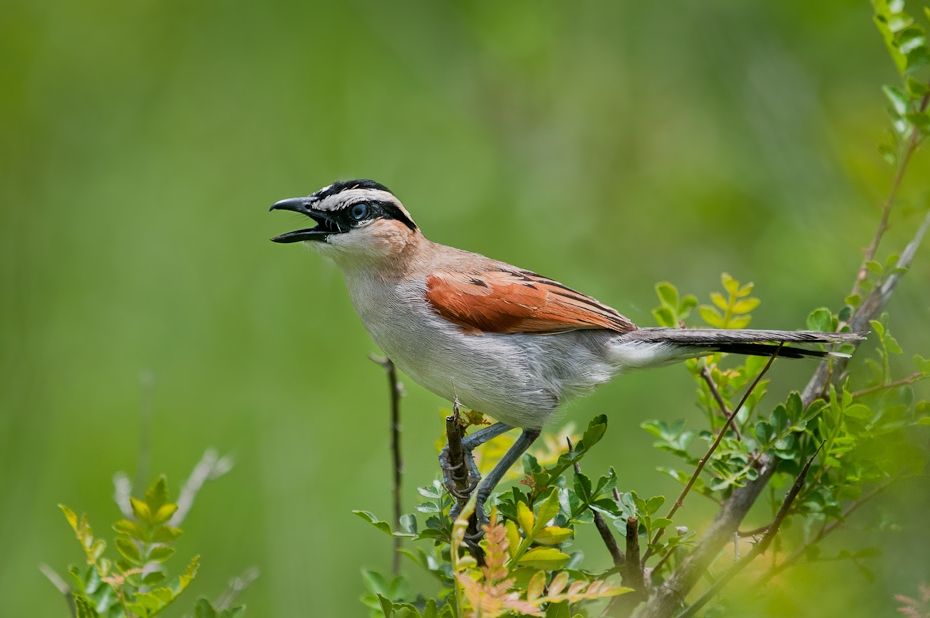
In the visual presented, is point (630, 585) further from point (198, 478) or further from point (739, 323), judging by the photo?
point (198, 478)

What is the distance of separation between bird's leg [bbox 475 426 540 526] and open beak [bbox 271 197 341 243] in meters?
1.38

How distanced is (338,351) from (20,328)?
8.36 ft

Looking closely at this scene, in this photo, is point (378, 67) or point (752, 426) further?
point (378, 67)

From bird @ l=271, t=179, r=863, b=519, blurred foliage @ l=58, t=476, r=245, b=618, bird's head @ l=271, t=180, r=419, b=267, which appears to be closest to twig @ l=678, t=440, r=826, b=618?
bird @ l=271, t=179, r=863, b=519

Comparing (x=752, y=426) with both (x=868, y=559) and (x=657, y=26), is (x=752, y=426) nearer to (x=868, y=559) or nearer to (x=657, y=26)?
(x=868, y=559)

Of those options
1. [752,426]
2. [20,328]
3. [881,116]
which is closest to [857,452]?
[752,426]

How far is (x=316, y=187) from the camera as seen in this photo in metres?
7.70

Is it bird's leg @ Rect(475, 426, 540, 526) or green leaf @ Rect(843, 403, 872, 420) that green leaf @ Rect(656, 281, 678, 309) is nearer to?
bird's leg @ Rect(475, 426, 540, 526)

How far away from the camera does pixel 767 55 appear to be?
5.36m

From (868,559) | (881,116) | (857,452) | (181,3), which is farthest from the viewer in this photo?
(181,3)

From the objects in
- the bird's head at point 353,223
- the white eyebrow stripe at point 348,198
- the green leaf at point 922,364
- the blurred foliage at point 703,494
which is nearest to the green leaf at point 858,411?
the blurred foliage at point 703,494

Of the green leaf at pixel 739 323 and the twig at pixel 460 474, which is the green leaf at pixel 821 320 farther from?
the twig at pixel 460 474

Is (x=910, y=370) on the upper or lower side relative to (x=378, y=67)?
lower

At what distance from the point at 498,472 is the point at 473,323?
81 cm
